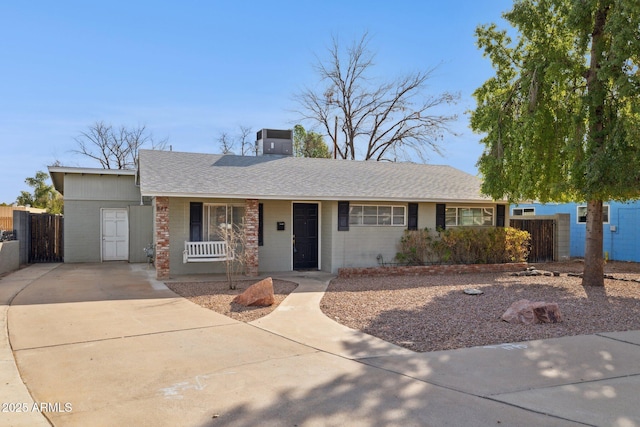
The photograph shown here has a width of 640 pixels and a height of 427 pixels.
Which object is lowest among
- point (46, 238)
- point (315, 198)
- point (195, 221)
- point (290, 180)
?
point (46, 238)

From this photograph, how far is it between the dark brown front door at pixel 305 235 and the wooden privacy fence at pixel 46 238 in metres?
9.62

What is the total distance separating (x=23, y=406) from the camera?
421cm

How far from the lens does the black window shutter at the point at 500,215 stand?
16.5m

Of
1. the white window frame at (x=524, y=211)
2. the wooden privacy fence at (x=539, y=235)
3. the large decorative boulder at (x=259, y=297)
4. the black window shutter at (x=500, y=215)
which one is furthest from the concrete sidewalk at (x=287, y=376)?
the white window frame at (x=524, y=211)

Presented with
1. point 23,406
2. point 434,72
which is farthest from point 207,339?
point 434,72

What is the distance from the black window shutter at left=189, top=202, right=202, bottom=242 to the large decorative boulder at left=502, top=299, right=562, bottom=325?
885 cm

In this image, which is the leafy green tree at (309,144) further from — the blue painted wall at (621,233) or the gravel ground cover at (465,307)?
the gravel ground cover at (465,307)

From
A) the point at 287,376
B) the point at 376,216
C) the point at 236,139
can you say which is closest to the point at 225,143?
the point at 236,139

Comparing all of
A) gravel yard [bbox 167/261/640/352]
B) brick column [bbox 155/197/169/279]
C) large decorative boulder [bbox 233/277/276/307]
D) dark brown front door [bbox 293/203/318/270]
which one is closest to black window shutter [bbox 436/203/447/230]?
gravel yard [bbox 167/261/640/352]

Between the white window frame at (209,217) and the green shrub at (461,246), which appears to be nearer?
the white window frame at (209,217)

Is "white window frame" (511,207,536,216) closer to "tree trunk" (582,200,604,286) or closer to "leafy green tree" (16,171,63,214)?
"tree trunk" (582,200,604,286)

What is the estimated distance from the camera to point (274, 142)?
18.5 m

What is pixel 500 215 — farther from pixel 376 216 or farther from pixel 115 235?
pixel 115 235

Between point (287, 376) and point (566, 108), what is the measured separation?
Answer: 408 inches
